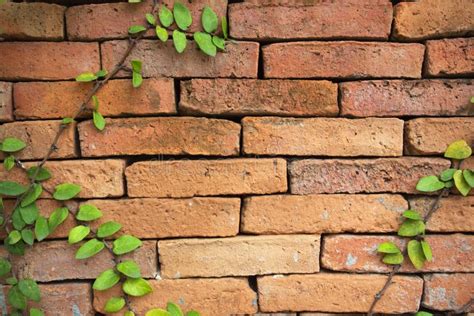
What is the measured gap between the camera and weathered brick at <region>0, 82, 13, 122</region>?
119 centimetres

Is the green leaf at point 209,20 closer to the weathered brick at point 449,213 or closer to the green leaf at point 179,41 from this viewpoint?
the green leaf at point 179,41

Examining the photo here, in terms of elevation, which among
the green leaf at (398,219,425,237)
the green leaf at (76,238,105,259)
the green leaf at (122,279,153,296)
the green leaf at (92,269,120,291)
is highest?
the green leaf at (398,219,425,237)

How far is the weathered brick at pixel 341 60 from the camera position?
118 cm

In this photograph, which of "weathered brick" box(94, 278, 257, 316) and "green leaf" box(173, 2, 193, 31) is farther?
"weathered brick" box(94, 278, 257, 316)

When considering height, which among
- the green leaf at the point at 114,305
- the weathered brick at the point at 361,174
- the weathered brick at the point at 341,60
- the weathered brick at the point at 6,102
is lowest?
the green leaf at the point at 114,305

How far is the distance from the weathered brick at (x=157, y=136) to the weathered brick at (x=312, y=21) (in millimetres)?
325

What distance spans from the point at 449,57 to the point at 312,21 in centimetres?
49

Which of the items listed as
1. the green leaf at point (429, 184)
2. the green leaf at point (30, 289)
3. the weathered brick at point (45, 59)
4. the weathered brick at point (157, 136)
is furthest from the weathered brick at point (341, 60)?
the green leaf at point (30, 289)

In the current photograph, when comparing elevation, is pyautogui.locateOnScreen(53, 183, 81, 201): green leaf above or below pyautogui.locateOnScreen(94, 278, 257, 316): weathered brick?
above

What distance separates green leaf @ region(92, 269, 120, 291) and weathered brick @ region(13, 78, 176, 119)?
0.55 meters

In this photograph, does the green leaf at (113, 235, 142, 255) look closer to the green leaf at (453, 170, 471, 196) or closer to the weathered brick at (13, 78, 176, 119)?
the weathered brick at (13, 78, 176, 119)

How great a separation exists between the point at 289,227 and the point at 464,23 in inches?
35.9

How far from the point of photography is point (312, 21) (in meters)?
1.18

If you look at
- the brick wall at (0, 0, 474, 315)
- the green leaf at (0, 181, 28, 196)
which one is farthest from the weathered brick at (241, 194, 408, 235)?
the green leaf at (0, 181, 28, 196)
